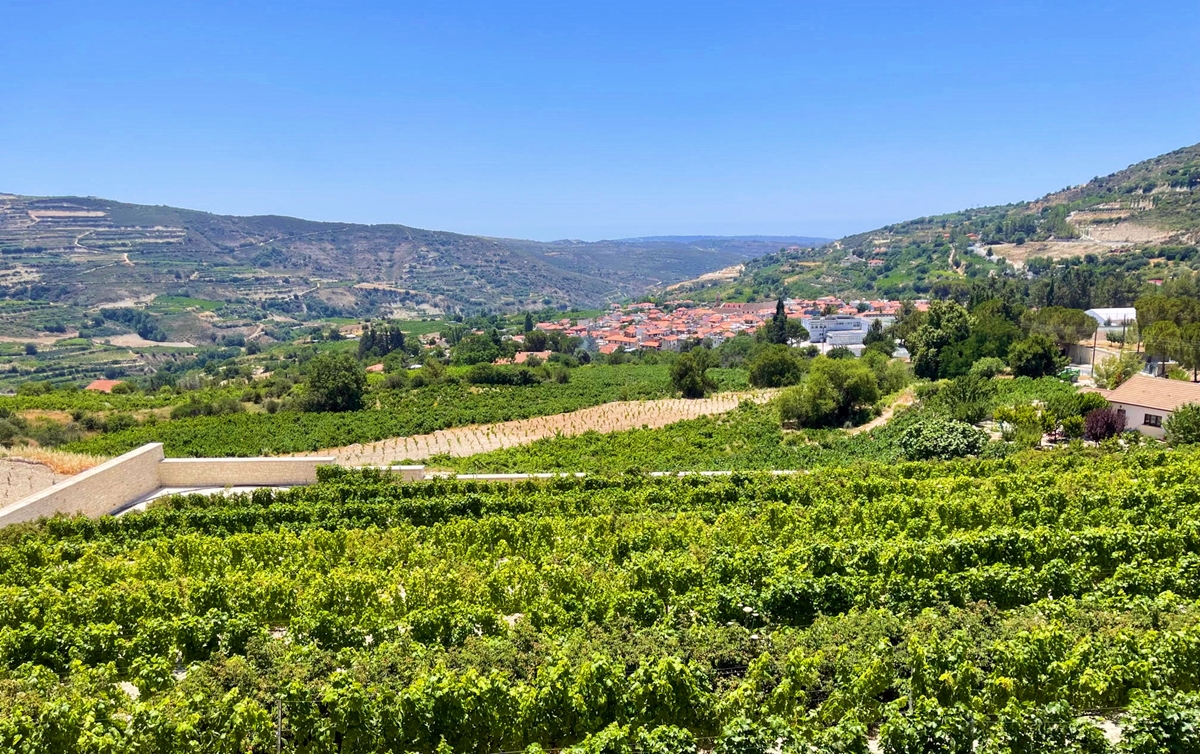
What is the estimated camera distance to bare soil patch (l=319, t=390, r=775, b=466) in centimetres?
4191

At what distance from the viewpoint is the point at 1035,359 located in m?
48.6

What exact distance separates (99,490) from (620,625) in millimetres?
17808

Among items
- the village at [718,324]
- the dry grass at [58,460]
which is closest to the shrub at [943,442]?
the dry grass at [58,460]

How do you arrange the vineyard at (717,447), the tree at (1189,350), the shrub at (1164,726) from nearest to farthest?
the shrub at (1164,726) → the vineyard at (717,447) → the tree at (1189,350)

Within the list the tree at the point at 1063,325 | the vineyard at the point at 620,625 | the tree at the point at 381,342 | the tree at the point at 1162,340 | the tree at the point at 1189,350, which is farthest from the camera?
the tree at the point at 381,342

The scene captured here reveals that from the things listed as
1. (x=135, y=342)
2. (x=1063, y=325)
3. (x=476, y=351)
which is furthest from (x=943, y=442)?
(x=135, y=342)

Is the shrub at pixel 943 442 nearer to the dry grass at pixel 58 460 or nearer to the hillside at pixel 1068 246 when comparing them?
the dry grass at pixel 58 460

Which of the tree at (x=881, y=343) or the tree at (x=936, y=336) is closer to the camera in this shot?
the tree at (x=936, y=336)

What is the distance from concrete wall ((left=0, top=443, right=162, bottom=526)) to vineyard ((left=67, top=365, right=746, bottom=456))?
52.7ft

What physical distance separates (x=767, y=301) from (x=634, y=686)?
171287mm

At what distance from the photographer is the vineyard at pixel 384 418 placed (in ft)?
139

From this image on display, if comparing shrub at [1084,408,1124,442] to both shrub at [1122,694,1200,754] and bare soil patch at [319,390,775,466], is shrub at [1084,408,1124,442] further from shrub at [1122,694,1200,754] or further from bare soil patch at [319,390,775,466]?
shrub at [1122,694,1200,754]

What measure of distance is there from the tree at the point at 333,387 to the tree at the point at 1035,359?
4688cm

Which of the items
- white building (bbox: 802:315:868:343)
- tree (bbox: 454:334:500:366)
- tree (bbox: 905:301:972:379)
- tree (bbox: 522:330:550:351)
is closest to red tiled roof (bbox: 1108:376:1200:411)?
tree (bbox: 905:301:972:379)
